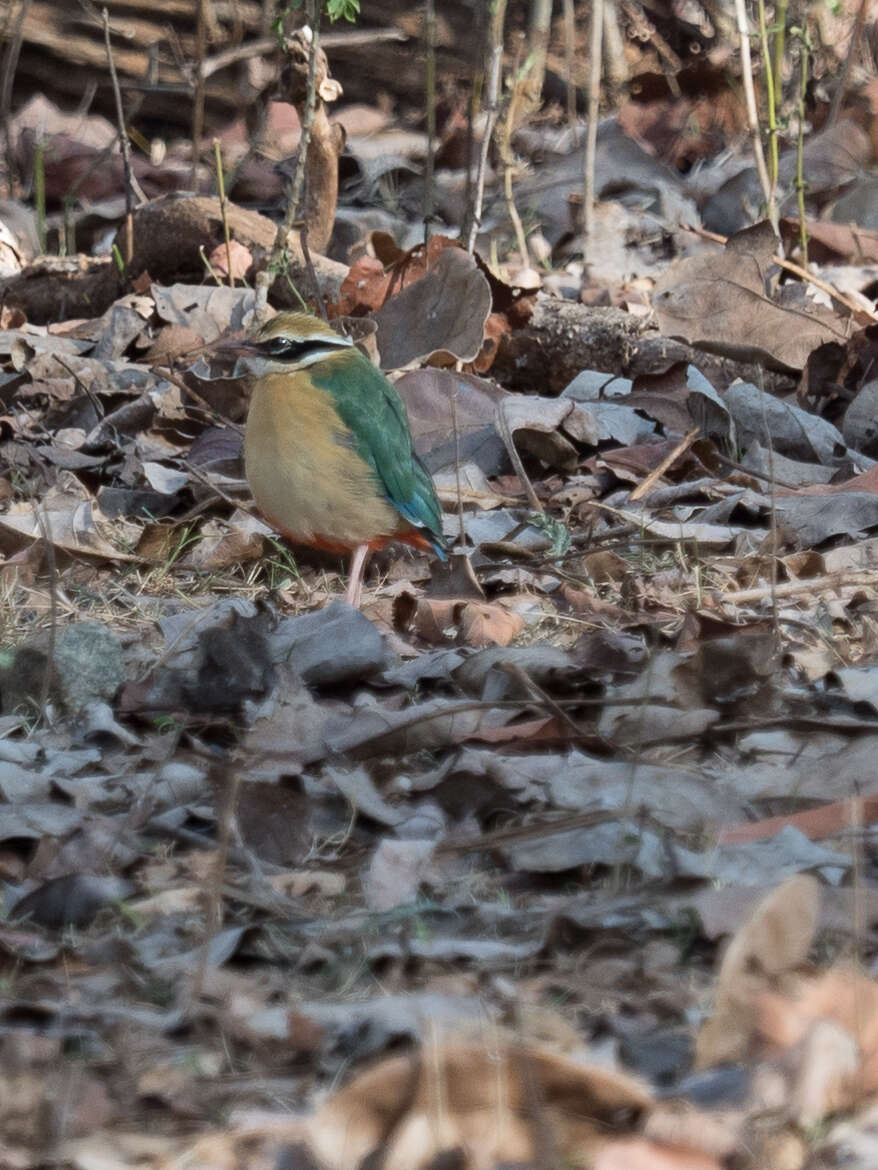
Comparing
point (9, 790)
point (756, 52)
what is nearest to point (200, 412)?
point (9, 790)

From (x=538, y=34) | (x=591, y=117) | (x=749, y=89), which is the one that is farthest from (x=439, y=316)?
(x=538, y=34)

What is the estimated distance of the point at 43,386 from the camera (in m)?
6.86

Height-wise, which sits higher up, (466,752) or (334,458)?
(466,752)

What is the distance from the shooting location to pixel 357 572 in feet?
18.2

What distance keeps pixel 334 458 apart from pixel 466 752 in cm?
236

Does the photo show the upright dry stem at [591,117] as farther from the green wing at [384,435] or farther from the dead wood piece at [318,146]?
the green wing at [384,435]

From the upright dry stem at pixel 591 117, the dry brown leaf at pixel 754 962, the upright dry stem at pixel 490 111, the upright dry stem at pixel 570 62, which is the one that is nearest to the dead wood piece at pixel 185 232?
the upright dry stem at pixel 490 111

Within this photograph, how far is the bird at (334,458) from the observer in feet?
18.0

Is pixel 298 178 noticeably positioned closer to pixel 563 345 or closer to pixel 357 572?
pixel 563 345

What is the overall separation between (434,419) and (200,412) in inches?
36.2

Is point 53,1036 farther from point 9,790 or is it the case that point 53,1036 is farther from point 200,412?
point 200,412

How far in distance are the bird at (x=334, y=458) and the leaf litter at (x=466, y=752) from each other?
20 centimetres

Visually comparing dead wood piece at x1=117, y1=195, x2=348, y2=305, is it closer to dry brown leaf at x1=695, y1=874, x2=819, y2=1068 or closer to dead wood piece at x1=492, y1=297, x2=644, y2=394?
dead wood piece at x1=492, y1=297, x2=644, y2=394

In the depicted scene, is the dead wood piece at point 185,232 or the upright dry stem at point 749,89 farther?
the dead wood piece at point 185,232
